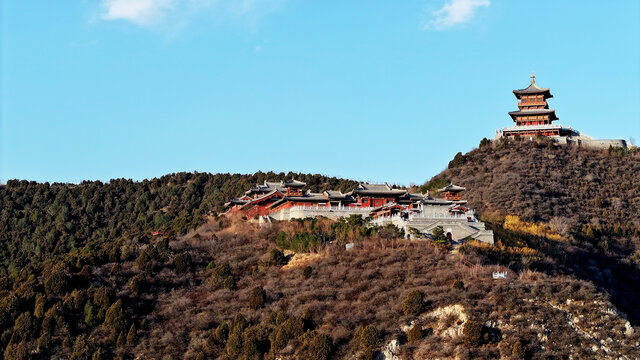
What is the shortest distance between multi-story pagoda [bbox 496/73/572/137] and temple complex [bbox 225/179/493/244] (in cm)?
3069

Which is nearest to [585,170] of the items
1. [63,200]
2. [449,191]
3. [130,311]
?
[449,191]

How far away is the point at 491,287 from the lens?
196 ft

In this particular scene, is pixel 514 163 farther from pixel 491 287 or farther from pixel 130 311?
pixel 130 311

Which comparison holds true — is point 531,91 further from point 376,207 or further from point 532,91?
point 376,207

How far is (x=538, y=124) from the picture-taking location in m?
114

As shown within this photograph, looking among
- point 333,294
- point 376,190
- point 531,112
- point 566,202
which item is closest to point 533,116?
point 531,112

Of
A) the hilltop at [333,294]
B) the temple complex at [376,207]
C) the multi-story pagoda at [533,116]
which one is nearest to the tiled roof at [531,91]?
the multi-story pagoda at [533,116]

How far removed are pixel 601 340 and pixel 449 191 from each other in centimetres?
3097

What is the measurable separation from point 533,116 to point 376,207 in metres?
44.3

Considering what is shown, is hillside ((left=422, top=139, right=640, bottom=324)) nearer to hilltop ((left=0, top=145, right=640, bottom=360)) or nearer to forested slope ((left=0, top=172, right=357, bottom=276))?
hilltop ((left=0, top=145, right=640, bottom=360))

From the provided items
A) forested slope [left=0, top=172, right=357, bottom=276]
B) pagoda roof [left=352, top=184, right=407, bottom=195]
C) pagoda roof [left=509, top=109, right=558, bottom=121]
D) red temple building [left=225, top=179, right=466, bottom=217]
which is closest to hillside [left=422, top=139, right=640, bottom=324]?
pagoda roof [left=509, top=109, right=558, bottom=121]

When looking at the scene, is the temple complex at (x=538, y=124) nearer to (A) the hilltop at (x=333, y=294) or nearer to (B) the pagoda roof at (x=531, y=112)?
(B) the pagoda roof at (x=531, y=112)

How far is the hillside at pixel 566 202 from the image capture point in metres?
76.2

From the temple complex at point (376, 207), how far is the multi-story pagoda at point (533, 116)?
1208 inches
